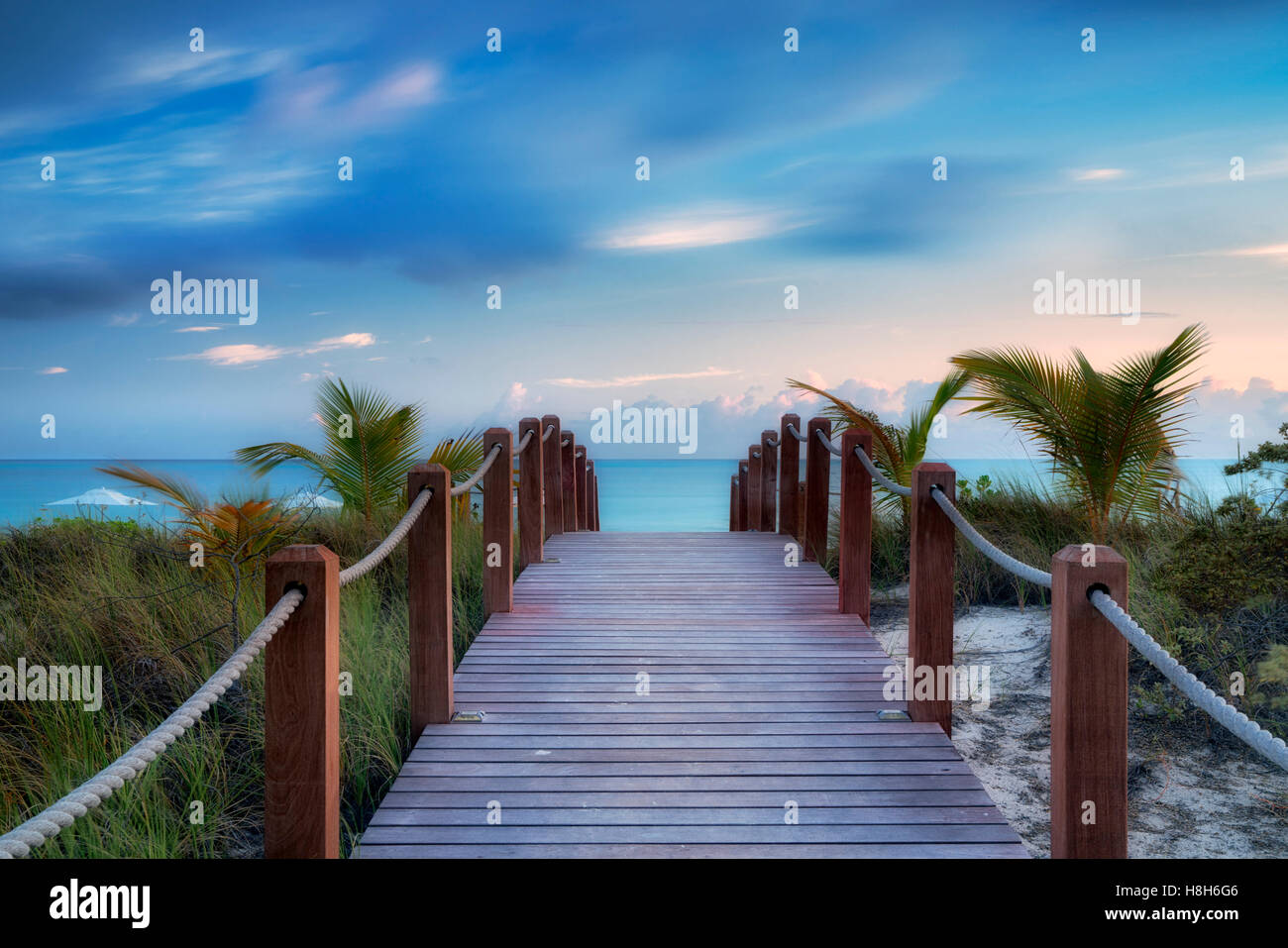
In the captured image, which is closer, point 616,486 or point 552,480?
point 552,480

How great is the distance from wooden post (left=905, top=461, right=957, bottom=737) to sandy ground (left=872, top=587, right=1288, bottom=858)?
2.65 ft

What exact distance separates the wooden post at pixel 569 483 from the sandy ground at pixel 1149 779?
511cm

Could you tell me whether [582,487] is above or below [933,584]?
above

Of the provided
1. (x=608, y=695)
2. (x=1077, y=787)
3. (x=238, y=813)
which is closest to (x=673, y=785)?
(x=608, y=695)

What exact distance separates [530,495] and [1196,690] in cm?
597

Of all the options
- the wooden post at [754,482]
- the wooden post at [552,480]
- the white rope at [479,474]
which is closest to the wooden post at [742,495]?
the wooden post at [754,482]

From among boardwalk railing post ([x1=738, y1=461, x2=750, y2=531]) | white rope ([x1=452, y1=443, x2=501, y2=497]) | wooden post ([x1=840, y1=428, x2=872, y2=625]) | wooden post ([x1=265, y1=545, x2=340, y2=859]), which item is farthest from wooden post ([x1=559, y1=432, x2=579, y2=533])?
wooden post ([x1=265, y1=545, x2=340, y2=859])

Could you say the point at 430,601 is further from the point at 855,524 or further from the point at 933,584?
the point at 855,524

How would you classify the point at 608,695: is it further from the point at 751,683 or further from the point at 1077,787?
the point at 1077,787

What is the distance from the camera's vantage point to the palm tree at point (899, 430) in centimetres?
945

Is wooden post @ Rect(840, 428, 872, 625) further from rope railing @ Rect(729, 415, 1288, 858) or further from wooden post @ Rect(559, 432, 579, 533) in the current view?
wooden post @ Rect(559, 432, 579, 533)

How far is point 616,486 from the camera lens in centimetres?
6344

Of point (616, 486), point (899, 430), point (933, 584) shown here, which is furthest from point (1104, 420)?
point (616, 486)

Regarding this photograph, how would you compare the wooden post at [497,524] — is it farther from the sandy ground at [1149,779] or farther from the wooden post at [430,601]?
the sandy ground at [1149,779]
